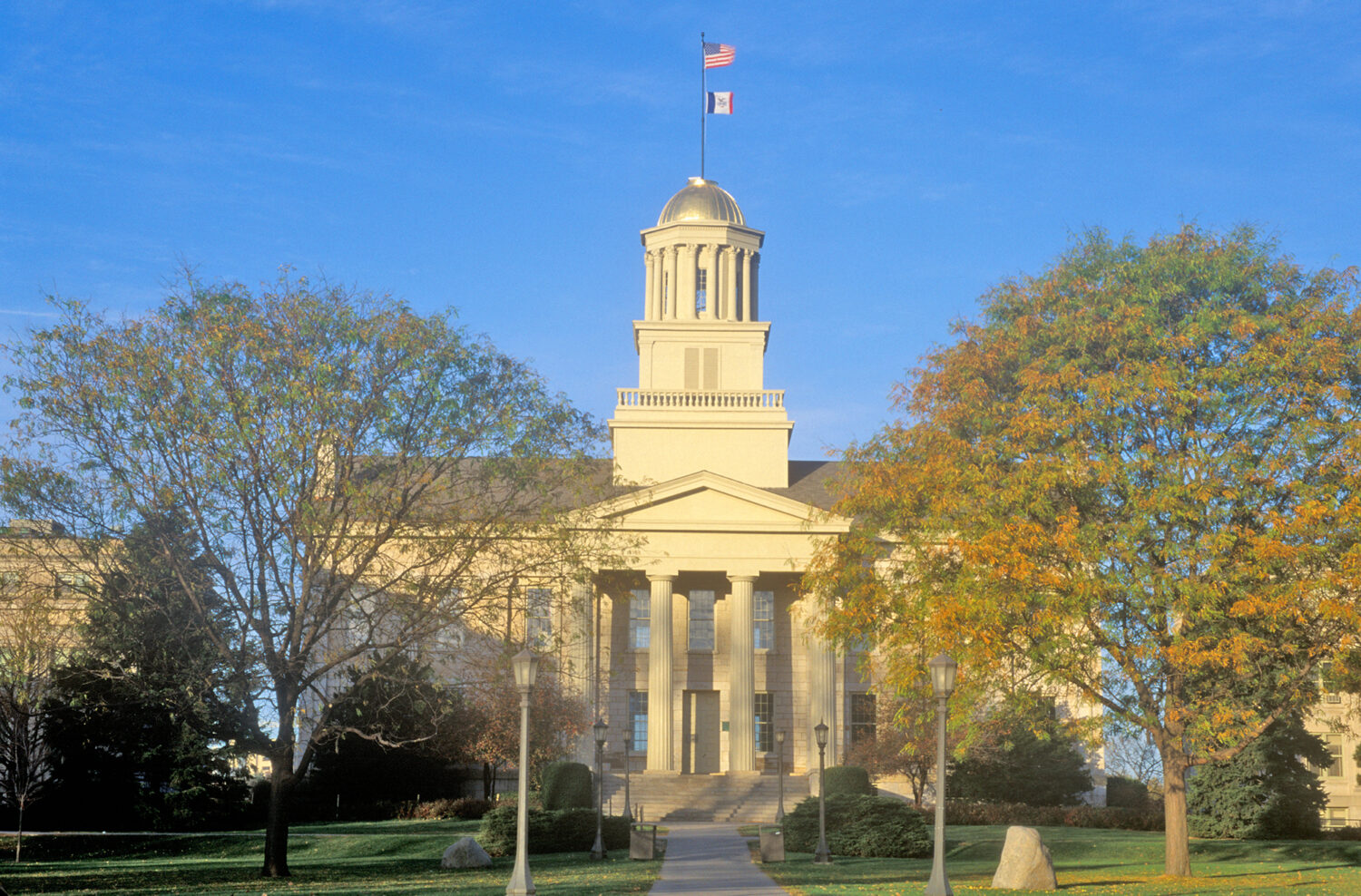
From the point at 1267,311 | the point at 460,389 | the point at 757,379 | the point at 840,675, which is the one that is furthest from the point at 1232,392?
the point at 757,379

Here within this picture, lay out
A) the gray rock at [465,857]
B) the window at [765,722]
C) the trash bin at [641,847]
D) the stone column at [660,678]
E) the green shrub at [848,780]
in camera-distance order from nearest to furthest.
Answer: the gray rock at [465,857], the trash bin at [641,847], the green shrub at [848,780], the stone column at [660,678], the window at [765,722]

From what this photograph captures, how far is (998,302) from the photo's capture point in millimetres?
27922

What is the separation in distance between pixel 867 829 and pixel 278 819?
12921mm

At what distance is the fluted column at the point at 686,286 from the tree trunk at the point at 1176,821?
126 feet

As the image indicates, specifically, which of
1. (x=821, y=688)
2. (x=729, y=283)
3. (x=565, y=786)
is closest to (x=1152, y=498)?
(x=565, y=786)

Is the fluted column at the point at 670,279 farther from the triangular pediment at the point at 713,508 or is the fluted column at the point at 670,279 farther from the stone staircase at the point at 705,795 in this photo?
the stone staircase at the point at 705,795

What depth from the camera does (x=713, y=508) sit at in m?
53.5

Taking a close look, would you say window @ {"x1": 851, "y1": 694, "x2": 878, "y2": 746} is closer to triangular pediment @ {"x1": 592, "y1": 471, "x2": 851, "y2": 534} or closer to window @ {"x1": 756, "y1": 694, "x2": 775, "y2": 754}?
window @ {"x1": 756, "y1": 694, "x2": 775, "y2": 754}

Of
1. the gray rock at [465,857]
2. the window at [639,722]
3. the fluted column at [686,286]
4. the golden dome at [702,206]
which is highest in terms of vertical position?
the golden dome at [702,206]

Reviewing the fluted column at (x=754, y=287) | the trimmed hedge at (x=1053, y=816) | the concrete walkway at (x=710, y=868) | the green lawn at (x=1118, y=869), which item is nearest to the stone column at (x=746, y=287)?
the fluted column at (x=754, y=287)

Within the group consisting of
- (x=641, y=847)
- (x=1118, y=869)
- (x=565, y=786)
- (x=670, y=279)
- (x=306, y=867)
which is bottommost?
(x=306, y=867)

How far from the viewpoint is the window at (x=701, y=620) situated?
5697cm

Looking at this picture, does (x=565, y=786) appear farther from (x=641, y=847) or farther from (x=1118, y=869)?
(x=1118, y=869)

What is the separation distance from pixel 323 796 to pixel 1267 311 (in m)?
34.3
